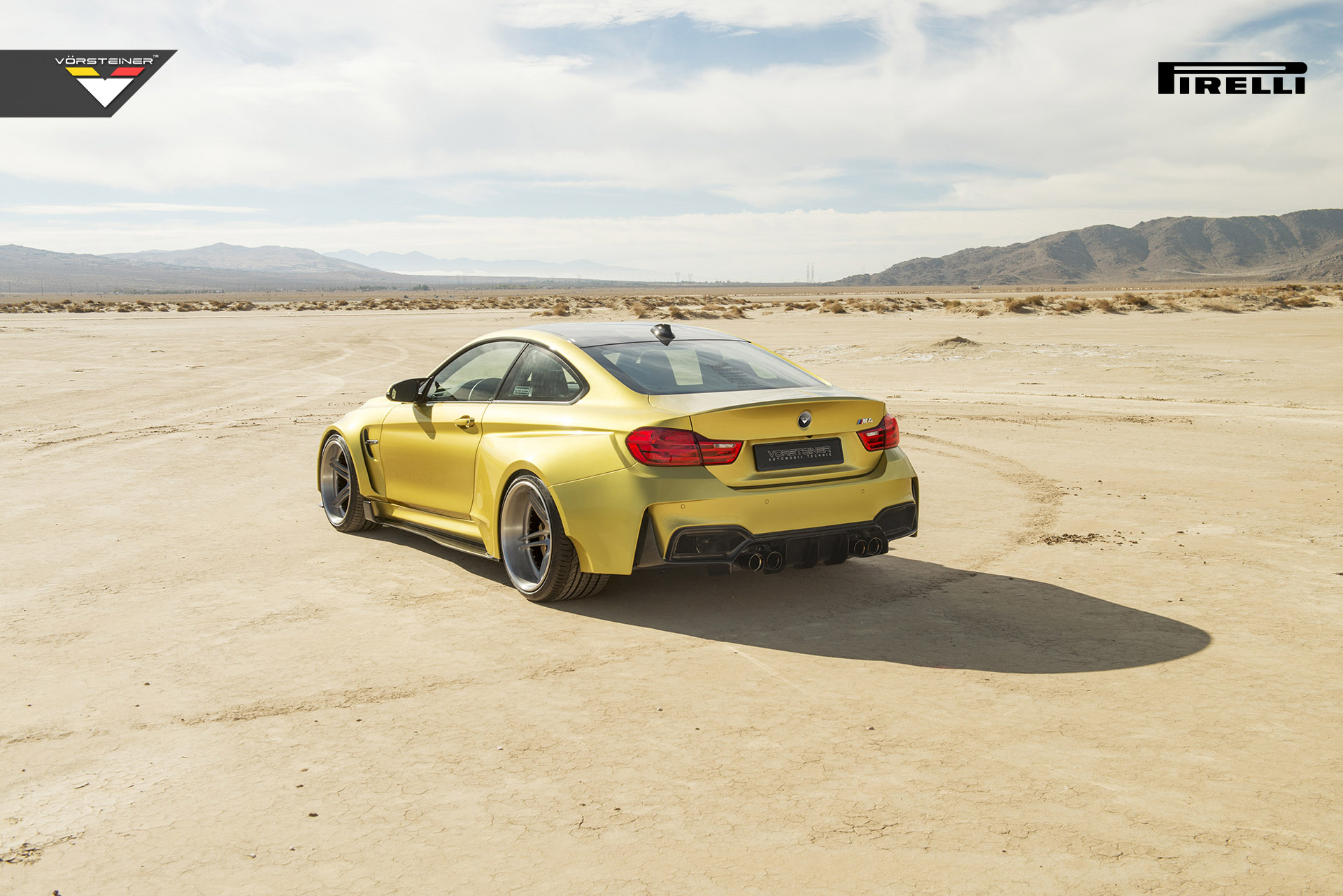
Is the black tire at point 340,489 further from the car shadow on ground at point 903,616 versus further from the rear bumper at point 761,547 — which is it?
the rear bumper at point 761,547

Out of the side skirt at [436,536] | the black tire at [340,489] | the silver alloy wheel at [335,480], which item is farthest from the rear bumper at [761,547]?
the silver alloy wheel at [335,480]

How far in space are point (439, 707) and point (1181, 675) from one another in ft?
10.5

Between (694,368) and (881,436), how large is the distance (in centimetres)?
113

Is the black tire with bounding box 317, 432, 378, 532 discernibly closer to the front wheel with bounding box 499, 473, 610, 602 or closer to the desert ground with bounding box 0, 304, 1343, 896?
the desert ground with bounding box 0, 304, 1343, 896

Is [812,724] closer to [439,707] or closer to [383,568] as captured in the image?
[439,707]

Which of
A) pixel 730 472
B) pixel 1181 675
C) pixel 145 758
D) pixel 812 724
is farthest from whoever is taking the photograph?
pixel 730 472

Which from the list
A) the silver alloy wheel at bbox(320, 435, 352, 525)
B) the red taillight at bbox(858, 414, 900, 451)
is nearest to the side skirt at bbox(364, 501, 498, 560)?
the silver alloy wheel at bbox(320, 435, 352, 525)

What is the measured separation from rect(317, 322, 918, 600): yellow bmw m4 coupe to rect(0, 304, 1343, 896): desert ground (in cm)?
39

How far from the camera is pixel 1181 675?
16.0ft

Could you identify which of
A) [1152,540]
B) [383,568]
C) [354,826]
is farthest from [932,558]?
[354,826]

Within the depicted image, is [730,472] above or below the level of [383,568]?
above

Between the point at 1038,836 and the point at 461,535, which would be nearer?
the point at 1038,836

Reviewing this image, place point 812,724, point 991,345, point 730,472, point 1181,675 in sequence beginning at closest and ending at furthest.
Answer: point 812,724 < point 1181,675 < point 730,472 < point 991,345

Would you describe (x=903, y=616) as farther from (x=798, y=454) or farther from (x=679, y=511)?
(x=679, y=511)
